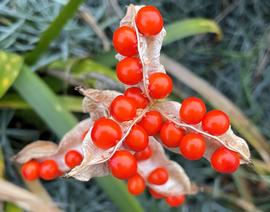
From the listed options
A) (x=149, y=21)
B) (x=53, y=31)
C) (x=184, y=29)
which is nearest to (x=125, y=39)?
(x=149, y=21)

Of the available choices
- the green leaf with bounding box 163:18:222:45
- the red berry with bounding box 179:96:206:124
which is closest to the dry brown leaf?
the red berry with bounding box 179:96:206:124

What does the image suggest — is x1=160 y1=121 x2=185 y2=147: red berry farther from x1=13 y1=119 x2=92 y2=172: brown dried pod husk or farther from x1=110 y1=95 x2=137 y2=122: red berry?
x1=13 y1=119 x2=92 y2=172: brown dried pod husk

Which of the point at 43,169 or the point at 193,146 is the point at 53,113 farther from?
the point at 193,146

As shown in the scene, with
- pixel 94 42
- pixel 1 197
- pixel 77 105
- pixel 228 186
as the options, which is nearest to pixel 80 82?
pixel 77 105

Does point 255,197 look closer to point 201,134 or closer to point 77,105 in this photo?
point 77,105

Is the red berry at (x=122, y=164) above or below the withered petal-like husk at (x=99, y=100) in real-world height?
below

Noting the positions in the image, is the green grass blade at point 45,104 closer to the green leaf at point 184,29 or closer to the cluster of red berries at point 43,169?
the cluster of red berries at point 43,169

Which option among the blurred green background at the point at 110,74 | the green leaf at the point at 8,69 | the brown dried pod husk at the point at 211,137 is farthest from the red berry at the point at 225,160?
the green leaf at the point at 8,69
